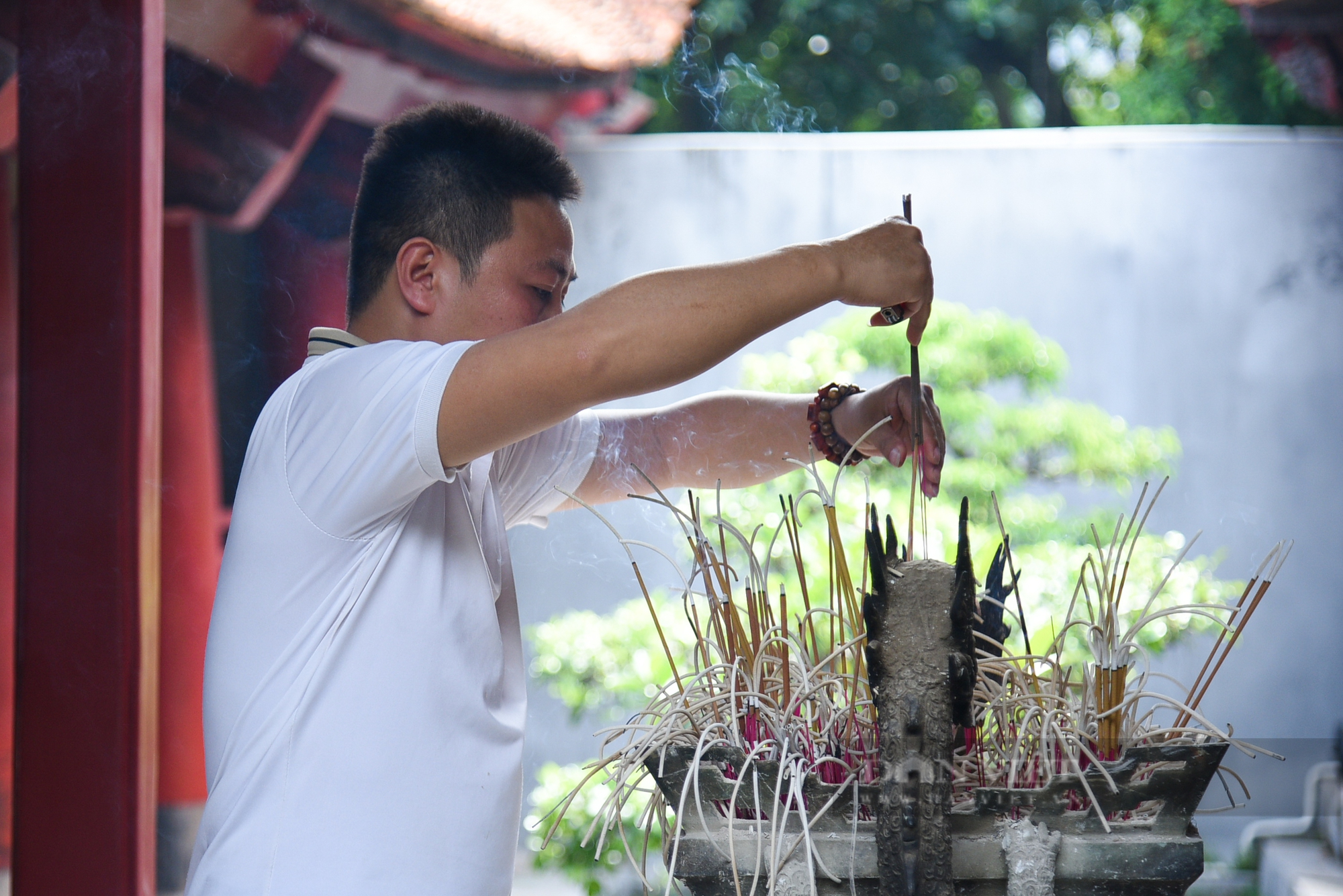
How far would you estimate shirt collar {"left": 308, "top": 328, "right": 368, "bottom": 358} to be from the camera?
88 centimetres

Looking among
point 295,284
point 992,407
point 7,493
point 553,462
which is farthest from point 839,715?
point 7,493

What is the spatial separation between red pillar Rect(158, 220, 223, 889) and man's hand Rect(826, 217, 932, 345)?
4.13ft

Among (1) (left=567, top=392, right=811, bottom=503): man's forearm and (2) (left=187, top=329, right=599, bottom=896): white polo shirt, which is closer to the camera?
(2) (left=187, top=329, right=599, bottom=896): white polo shirt

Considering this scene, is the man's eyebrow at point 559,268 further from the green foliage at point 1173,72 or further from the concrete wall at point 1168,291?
the green foliage at point 1173,72

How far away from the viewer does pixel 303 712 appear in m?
0.80

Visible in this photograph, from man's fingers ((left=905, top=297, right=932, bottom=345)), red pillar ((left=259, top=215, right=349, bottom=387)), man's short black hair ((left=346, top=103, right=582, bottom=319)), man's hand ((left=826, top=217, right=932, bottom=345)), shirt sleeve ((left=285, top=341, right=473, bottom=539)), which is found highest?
red pillar ((left=259, top=215, right=349, bottom=387))

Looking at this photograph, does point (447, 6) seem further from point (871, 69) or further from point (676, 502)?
point (676, 502)

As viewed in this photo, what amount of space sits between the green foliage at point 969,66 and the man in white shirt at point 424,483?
65 cm

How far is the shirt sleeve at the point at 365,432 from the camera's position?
704 millimetres

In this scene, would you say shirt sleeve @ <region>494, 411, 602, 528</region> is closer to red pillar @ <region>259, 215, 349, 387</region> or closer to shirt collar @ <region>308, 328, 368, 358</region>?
shirt collar @ <region>308, 328, 368, 358</region>

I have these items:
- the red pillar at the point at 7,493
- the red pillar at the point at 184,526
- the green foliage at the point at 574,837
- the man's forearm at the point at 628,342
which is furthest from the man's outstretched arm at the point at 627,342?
the red pillar at the point at 7,493

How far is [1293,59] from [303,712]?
1665 millimetres

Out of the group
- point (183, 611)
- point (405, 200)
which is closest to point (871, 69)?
point (405, 200)

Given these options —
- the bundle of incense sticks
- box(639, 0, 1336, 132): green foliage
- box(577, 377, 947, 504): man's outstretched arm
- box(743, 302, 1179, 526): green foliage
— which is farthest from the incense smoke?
the bundle of incense sticks
